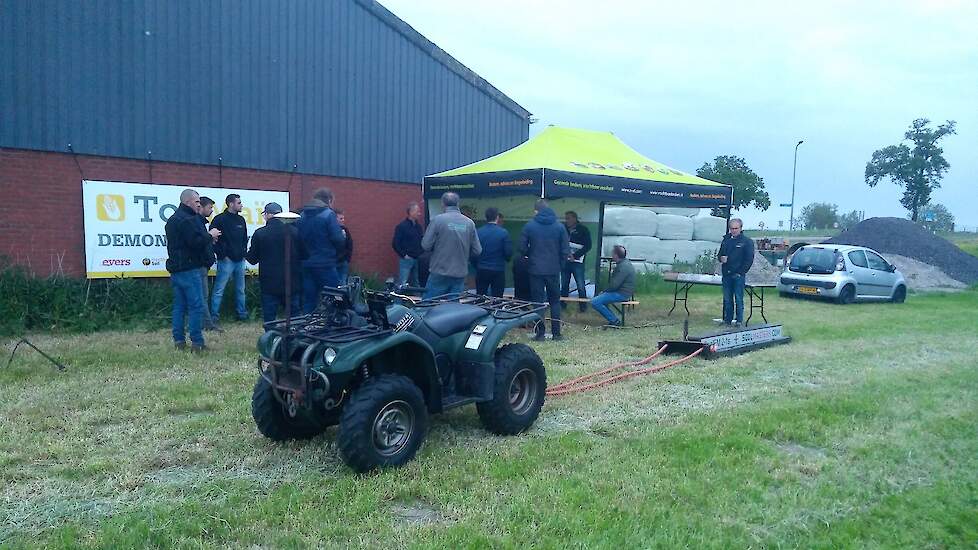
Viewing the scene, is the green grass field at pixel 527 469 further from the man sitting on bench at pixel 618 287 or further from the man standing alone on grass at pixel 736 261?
the man standing alone on grass at pixel 736 261

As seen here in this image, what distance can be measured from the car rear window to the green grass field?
8.95 meters

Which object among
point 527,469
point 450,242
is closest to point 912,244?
point 450,242

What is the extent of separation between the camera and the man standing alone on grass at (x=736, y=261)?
412 inches

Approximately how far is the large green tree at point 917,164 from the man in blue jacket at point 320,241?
37.2m

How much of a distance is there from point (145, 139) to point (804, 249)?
14.0 m

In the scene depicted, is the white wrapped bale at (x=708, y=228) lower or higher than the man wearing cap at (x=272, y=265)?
higher

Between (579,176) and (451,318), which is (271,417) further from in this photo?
(579,176)

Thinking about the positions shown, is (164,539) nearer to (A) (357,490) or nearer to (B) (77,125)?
(A) (357,490)

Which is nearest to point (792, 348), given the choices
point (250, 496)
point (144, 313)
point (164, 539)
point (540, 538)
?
point (540, 538)

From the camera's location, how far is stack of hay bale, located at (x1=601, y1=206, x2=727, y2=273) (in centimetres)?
1683

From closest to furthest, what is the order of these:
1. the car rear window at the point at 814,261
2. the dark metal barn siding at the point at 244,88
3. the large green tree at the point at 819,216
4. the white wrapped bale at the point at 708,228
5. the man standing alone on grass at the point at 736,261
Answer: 1. the dark metal barn siding at the point at 244,88
2. the man standing alone on grass at the point at 736,261
3. the car rear window at the point at 814,261
4. the white wrapped bale at the point at 708,228
5. the large green tree at the point at 819,216

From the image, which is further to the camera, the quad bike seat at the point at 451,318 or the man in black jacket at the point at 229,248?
the man in black jacket at the point at 229,248

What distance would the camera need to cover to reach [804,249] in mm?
16703

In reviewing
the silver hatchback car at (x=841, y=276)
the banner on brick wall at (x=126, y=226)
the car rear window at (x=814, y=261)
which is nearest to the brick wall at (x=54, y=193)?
the banner on brick wall at (x=126, y=226)
